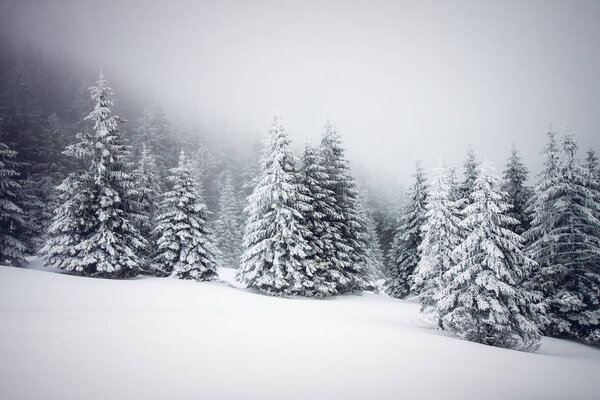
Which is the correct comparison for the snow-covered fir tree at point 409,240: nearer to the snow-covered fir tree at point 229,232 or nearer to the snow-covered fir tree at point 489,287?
the snow-covered fir tree at point 489,287

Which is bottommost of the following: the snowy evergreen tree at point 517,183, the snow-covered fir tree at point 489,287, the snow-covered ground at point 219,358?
the snow-covered ground at point 219,358

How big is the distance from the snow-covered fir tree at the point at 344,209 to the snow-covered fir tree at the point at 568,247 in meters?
12.0

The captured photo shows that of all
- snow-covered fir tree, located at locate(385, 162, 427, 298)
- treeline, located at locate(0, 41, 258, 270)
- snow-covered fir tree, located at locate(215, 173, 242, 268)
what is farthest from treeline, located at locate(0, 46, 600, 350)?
snow-covered fir tree, located at locate(215, 173, 242, 268)

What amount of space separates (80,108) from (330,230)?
68.1 metres

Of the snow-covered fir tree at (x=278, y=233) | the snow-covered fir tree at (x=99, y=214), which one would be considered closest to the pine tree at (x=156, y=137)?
the snow-covered fir tree at (x=99, y=214)

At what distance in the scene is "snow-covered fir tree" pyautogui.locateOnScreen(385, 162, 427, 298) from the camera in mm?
30750

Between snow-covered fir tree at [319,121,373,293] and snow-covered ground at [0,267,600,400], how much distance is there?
12076 millimetres

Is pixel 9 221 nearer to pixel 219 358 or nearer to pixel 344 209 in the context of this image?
pixel 219 358

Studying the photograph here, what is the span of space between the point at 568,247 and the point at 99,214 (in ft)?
96.4

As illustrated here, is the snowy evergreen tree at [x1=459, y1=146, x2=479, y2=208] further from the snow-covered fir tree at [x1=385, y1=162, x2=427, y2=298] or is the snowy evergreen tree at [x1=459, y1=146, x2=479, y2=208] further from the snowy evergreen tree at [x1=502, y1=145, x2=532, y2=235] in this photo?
the snow-covered fir tree at [x1=385, y1=162, x2=427, y2=298]

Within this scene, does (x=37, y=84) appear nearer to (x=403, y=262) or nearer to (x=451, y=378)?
(x=403, y=262)

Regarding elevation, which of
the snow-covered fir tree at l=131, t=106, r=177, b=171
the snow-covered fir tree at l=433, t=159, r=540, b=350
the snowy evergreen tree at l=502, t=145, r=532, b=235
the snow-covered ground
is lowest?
the snow-covered ground

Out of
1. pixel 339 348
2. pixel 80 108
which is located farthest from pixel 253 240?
pixel 80 108

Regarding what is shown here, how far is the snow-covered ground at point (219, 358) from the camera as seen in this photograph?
573 cm
